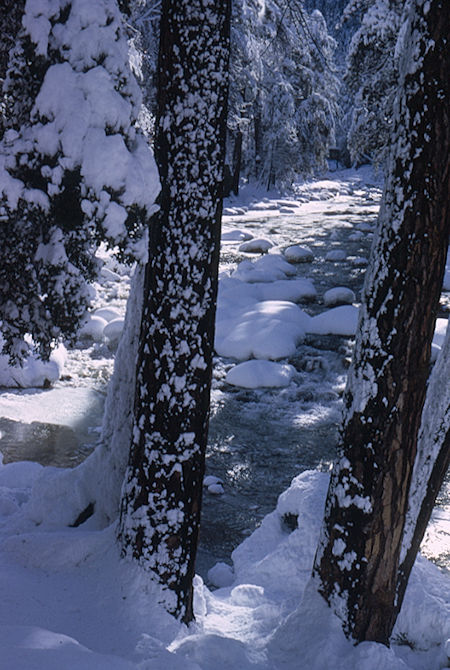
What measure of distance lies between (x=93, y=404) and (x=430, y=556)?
553cm

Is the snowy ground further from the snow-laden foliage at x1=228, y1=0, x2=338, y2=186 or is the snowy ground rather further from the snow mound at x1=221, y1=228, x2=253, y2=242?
the snow-laden foliage at x1=228, y1=0, x2=338, y2=186

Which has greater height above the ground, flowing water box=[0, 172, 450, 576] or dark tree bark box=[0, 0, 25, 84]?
dark tree bark box=[0, 0, 25, 84]

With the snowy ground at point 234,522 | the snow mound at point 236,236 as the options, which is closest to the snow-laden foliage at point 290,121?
the snow mound at point 236,236

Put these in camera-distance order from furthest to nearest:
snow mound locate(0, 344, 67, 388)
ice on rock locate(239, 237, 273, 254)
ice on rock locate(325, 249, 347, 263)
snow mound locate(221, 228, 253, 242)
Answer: snow mound locate(221, 228, 253, 242), ice on rock locate(239, 237, 273, 254), ice on rock locate(325, 249, 347, 263), snow mound locate(0, 344, 67, 388)

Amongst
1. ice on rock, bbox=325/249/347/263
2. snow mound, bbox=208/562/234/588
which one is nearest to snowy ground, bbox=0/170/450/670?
snow mound, bbox=208/562/234/588

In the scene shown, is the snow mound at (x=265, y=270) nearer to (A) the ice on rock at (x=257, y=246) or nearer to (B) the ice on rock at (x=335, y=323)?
(A) the ice on rock at (x=257, y=246)

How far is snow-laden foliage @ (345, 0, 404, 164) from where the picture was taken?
1631 cm

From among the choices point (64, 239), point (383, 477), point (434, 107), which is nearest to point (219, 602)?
point (383, 477)

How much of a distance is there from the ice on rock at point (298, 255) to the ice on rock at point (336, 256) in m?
0.58

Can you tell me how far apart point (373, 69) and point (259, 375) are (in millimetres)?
10588

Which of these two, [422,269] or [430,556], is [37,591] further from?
[430,556]

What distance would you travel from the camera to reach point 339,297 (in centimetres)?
1544

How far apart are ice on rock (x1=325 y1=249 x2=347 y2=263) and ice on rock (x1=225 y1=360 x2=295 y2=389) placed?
999 cm

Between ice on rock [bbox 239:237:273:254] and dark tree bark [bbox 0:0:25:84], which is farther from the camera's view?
ice on rock [bbox 239:237:273:254]
